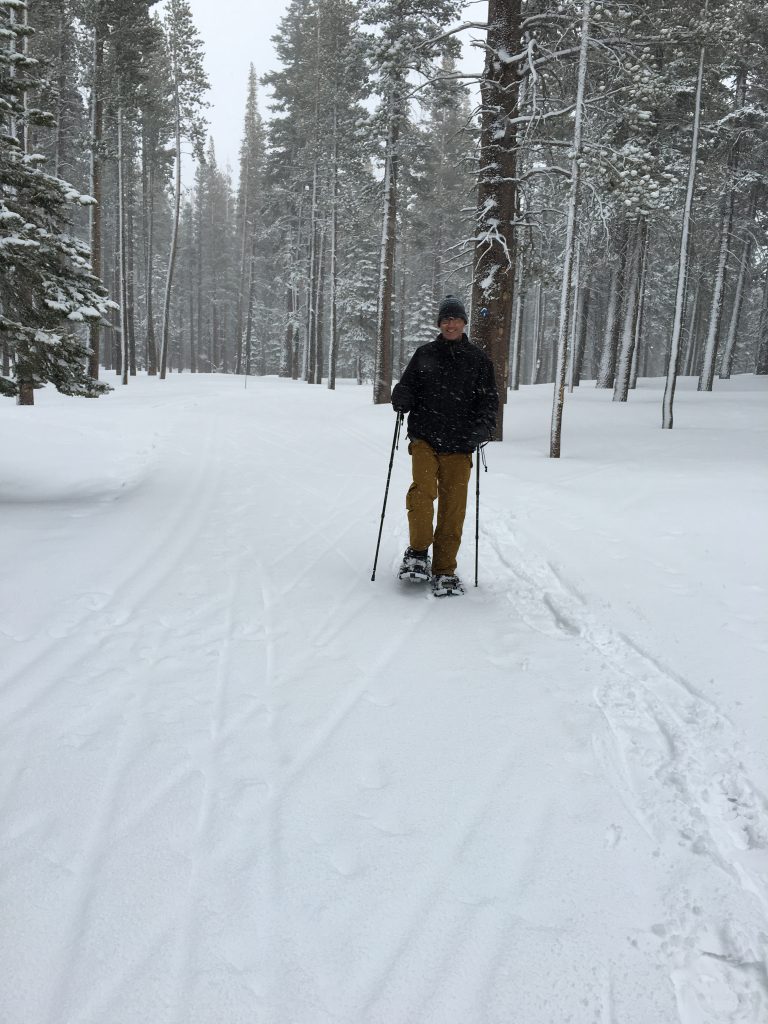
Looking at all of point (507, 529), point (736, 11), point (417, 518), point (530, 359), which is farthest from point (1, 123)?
point (530, 359)

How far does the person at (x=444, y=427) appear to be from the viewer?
5.35m

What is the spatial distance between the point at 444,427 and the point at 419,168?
22440mm

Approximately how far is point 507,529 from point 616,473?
444cm

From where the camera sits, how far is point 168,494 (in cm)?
866

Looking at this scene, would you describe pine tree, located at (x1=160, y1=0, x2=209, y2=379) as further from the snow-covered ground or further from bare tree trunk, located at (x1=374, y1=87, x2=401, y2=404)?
the snow-covered ground

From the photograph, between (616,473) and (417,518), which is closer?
(417,518)

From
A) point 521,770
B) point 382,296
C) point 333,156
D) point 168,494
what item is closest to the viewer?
point 521,770

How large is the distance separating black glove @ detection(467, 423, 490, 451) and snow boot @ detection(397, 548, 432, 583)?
1.08 m

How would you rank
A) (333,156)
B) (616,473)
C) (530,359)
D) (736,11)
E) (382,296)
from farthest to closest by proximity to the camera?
(530,359)
(333,156)
(382,296)
(736,11)
(616,473)

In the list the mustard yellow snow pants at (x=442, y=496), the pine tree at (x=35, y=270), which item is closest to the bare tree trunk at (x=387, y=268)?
the pine tree at (x=35, y=270)

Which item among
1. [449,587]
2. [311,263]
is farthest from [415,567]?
[311,263]

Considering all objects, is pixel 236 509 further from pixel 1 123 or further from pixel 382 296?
pixel 382 296

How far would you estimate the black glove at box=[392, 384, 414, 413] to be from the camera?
5.31 meters

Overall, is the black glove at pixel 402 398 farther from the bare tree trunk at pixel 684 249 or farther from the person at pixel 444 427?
the bare tree trunk at pixel 684 249
